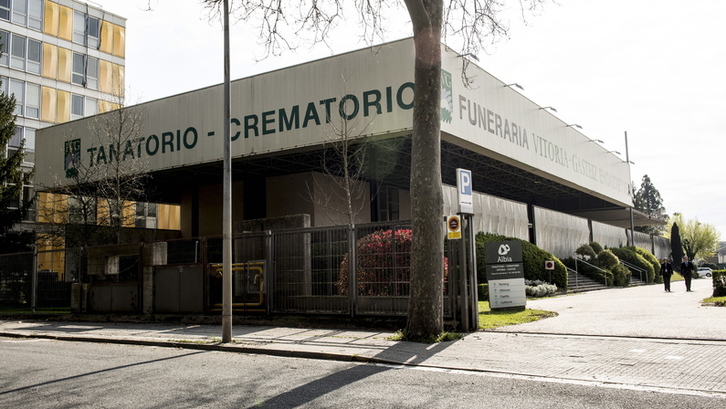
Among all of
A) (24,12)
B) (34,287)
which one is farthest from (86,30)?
(34,287)

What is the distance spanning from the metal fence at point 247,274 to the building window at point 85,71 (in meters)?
28.8

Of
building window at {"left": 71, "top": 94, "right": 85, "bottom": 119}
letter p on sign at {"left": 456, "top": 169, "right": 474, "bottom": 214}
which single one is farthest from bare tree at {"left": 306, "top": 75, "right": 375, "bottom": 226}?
building window at {"left": 71, "top": 94, "right": 85, "bottom": 119}

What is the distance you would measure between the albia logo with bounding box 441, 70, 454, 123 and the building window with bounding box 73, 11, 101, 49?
35.2m

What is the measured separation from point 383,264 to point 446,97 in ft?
36.6

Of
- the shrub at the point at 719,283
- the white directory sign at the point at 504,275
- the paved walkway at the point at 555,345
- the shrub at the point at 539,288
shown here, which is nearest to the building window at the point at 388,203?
the shrub at the point at 539,288

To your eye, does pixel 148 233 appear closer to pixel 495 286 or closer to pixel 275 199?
pixel 275 199

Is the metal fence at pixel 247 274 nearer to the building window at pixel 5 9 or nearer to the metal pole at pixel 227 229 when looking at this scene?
the metal pole at pixel 227 229

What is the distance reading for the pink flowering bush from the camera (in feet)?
42.5

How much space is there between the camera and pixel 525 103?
3078cm

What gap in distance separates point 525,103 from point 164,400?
90.4 feet

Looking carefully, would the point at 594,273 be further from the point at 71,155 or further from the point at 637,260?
the point at 71,155

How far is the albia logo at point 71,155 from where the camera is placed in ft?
105

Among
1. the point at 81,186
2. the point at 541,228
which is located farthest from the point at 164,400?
the point at 541,228

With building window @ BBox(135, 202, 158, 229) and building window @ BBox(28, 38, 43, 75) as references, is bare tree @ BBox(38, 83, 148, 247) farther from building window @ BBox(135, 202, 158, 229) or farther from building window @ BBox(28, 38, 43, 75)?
building window @ BBox(28, 38, 43, 75)
